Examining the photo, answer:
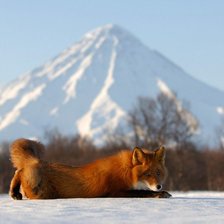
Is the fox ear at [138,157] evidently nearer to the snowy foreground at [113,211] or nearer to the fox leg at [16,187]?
the snowy foreground at [113,211]

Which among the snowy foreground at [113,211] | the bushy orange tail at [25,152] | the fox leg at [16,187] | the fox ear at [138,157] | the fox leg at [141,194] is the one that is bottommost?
the snowy foreground at [113,211]

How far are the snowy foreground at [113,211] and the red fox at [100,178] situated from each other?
61 centimetres

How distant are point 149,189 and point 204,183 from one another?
4992 cm

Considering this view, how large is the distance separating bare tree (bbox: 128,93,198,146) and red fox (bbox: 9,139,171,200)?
189 ft

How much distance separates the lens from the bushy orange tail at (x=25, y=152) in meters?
12.5

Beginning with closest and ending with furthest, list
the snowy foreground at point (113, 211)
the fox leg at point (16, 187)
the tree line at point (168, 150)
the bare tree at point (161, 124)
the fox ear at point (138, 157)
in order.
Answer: the snowy foreground at point (113, 211)
the fox ear at point (138, 157)
the fox leg at point (16, 187)
the tree line at point (168, 150)
the bare tree at point (161, 124)

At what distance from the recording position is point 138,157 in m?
11.8

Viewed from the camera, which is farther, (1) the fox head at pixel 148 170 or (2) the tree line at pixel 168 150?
(2) the tree line at pixel 168 150

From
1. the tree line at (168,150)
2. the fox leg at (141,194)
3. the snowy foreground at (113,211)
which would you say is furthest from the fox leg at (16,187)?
the tree line at (168,150)

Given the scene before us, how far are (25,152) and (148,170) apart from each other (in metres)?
2.36

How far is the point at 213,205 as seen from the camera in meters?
10.8

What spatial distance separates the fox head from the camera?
37.7ft

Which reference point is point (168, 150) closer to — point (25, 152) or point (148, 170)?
point (25, 152)

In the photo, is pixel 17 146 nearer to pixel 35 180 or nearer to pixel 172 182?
pixel 35 180
